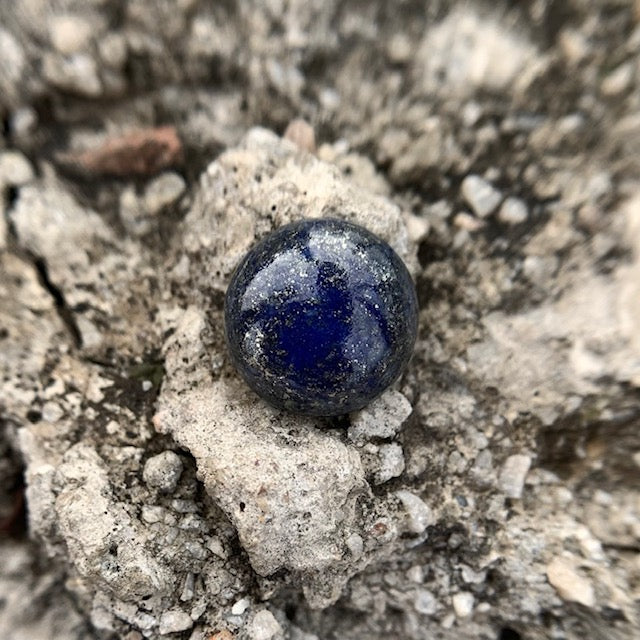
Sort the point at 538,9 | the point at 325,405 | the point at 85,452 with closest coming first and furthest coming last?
the point at 325,405, the point at 85,452, the point at 538,9

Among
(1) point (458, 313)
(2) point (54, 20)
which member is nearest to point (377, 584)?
(1) point (458, 313)

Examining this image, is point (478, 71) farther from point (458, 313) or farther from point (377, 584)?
point (377, 584)

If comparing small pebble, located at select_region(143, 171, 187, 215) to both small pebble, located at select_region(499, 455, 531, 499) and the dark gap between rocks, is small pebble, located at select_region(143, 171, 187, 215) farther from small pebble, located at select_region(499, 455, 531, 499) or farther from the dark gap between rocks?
small pebble, located at select_region(499, 455, 531, 499)

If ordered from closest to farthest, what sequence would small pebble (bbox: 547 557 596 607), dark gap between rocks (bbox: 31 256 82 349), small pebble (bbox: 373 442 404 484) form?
small pebble (bbox: 547 557 596 607) < small pebble (bbox: 373 442 404 484) < dark gap between rocks (bbox: 31 256 82 349)

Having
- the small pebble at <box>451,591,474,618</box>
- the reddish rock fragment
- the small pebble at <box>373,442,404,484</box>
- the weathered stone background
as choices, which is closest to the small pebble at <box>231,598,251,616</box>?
the weathered stone background

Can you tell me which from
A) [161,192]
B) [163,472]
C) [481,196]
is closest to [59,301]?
[161,192]

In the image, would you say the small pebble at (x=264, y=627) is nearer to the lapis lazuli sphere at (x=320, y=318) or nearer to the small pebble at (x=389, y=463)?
the small pebble at (x=389, y=463)

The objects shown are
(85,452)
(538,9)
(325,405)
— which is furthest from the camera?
(538,9)

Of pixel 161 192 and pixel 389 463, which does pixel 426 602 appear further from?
pixel 161 192

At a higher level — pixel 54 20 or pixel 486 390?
pixel 54 20
